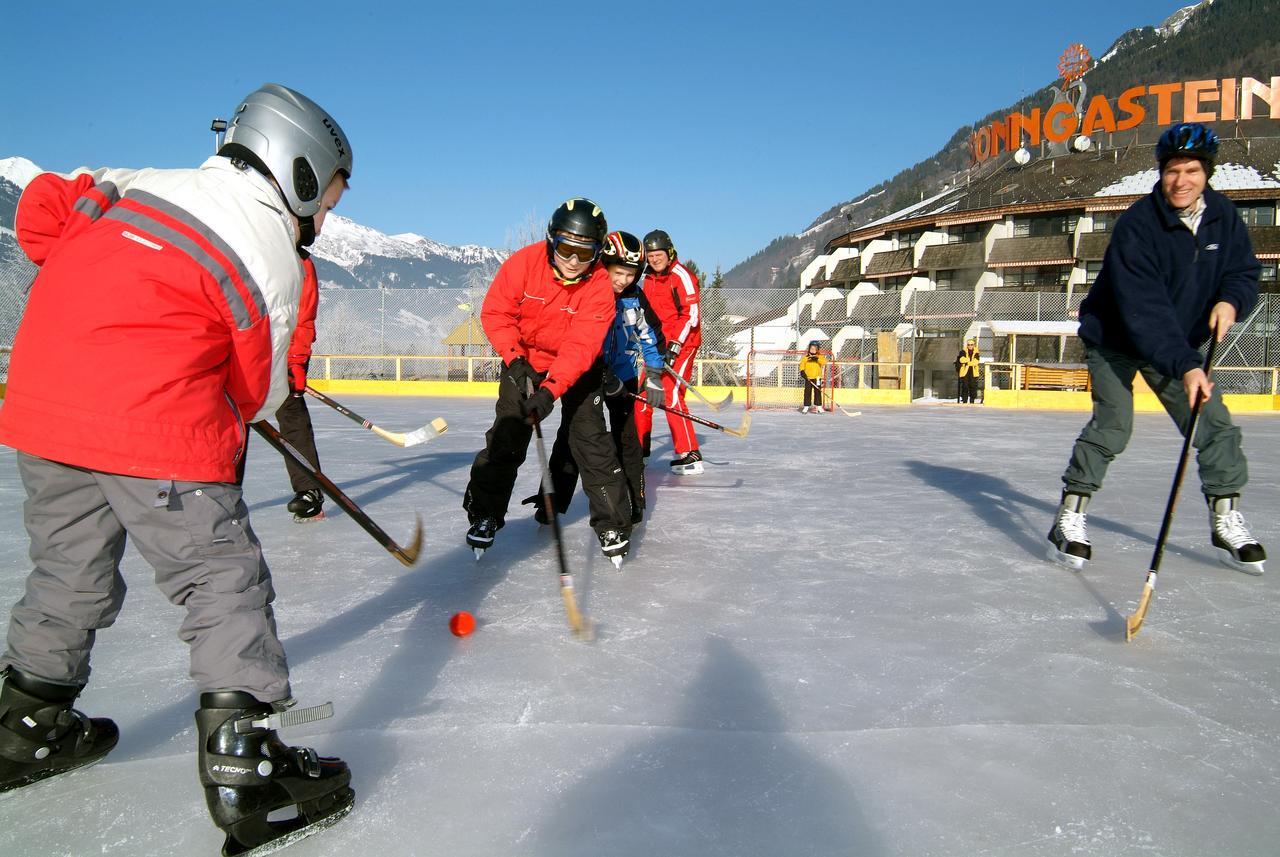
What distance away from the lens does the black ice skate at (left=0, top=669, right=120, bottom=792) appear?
1730 millimetres

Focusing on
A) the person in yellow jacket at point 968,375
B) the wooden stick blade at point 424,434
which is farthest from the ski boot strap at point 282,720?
the person in yellow jacket at point 968,375

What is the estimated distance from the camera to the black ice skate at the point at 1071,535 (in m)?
3.63

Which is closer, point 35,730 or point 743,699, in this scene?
point 35,730

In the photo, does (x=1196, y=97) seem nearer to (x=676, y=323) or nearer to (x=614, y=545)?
(x=676, y=323)

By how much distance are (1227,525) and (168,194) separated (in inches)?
154

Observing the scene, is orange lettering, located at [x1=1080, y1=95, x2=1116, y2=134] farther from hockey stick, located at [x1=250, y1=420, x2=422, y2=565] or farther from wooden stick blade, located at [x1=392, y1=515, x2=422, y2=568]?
hockey stick, located at [x1=250, y1=420, x2=422, y2=565]

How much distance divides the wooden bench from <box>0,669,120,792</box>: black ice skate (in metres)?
23.3

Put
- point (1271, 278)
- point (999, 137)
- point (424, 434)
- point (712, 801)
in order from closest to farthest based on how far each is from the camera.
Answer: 1. point (712, 801)
2. point (424, 434)
3. point (1271, 278)
4. point (999, 137)

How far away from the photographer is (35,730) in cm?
174

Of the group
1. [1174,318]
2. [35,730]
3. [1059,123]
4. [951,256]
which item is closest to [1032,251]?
[951,256]

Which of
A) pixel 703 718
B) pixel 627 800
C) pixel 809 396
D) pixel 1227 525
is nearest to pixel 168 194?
pixel 627 800

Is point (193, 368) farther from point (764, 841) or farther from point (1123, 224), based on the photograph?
point (1123, 224)

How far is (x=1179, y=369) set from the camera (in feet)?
10.5

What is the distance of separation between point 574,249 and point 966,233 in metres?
43.3
